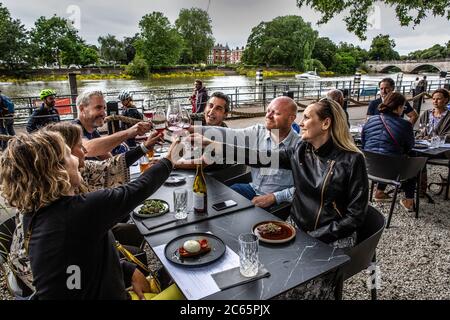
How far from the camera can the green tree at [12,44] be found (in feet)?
115

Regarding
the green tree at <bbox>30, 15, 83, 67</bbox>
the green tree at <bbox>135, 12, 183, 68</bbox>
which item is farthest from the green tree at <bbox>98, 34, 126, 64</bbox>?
the green tree at <bbox>30, 15, 83, 67</bbox>

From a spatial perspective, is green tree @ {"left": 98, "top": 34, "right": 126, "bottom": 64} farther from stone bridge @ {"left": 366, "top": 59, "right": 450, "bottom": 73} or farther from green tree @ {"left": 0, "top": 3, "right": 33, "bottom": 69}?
stone bridge @ {"left": 366, "top": 59, "right": 450, "bottom": 73}

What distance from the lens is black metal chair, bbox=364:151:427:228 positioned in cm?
310

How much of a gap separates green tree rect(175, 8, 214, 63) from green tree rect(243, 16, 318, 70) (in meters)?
9.26

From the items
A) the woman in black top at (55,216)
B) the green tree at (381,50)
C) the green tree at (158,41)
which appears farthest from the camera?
the green tree at (381,50)

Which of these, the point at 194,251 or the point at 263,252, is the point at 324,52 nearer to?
the point at 263,252

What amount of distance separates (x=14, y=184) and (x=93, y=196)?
27 centimetres

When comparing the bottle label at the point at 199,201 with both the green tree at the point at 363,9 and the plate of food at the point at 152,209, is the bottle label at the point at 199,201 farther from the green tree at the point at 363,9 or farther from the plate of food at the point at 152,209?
the green tree at the point at 363,9

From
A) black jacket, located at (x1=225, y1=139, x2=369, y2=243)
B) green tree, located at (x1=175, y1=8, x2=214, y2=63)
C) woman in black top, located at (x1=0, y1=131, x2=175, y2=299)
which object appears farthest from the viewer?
green tree, located at (x1=175, y1=8, x2=214, y2=63)

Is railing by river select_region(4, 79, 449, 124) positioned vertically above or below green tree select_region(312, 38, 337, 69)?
below

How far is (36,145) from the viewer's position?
1073 millimetres

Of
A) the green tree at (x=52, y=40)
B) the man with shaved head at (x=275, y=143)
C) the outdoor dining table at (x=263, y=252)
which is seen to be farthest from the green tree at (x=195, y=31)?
the outdoor dining table at (x=263, y=252)

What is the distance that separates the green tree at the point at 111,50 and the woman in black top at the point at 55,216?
70330 mm
